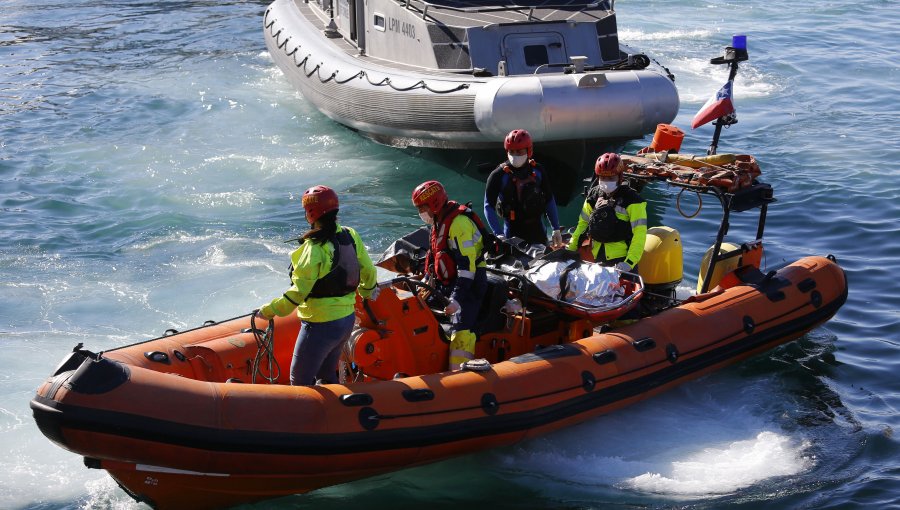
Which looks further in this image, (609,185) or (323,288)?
(609,185)

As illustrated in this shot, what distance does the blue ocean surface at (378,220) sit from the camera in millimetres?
6066

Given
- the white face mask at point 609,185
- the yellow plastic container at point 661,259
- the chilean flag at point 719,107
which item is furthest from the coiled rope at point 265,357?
the chilean flag at point 719,107

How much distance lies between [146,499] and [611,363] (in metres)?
2.80

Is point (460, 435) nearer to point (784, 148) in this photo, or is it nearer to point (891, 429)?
point (891, 429)

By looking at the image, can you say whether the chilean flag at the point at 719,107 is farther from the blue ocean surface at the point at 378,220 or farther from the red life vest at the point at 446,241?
the red life vest at the point at 446,241

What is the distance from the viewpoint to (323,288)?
5363 mm

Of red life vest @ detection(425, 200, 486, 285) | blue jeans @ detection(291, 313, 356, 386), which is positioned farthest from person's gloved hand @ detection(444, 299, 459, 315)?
blue jeans @ detection(291, 313, 356, 386)

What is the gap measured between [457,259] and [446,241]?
0.13 meters

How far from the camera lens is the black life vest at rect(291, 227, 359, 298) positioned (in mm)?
5328

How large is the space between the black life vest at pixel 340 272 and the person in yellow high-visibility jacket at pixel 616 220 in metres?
1.98

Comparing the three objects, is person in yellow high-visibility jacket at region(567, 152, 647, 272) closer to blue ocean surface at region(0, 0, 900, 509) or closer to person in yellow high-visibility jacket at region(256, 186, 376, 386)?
blue ocean surface at region(0, 0, 900, 509)

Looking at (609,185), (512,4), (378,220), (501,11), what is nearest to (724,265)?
(609,185)

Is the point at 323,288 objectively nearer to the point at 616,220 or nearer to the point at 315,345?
the point at 315,345

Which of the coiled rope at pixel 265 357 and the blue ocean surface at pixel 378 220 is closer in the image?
the coiled rope at pixel 265 357
